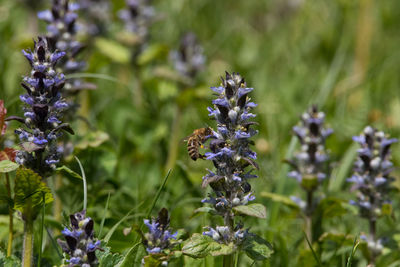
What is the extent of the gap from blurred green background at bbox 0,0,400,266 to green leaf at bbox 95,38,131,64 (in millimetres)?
12

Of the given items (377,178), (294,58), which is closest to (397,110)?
(294,58)

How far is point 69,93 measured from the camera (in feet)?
Result: 11.0

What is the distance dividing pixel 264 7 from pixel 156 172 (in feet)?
15.3

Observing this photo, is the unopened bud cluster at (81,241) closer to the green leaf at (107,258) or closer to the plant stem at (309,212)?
the green leaf at (107,258)

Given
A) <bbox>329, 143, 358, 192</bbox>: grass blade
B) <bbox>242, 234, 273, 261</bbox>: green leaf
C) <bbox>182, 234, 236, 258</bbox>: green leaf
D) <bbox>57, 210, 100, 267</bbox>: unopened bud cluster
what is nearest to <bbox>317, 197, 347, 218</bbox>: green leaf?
<bbox>329, 143, 358, 192</bbox>: grass blade

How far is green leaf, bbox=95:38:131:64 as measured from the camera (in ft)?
15.5

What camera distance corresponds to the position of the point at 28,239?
2242 millimetres

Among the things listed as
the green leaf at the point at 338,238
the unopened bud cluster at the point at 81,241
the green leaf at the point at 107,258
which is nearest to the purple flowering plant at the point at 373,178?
the green leaf at the point at 338,238

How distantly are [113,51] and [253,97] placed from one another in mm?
1318

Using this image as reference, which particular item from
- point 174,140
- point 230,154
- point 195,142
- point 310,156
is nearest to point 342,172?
point 310,156

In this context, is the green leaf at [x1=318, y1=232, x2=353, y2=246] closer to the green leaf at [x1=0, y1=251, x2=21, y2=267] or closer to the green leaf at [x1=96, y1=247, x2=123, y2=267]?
the green leaf at [x1=96, y1=247, x2=123, y2=267]

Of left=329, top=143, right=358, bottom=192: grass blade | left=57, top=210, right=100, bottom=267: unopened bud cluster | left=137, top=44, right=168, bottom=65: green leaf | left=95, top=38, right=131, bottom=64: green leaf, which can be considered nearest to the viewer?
left=57, top=210, right=100, bottom=267: unopened bud cluster

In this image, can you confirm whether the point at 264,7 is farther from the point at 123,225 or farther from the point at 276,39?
the point at 123,225

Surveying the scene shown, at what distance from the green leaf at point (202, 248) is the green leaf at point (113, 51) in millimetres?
2865
